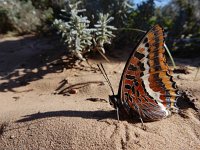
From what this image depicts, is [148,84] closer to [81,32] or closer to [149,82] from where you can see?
[149,82]

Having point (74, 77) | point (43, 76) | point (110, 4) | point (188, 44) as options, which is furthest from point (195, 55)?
point (43, 76)

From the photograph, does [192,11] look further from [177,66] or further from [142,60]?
[142,60]

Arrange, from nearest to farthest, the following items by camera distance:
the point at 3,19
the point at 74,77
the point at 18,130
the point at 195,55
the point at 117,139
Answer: the point at 117,139
the point at 18,130
the point at 74,77
the point at 195,55
the point at 3,19

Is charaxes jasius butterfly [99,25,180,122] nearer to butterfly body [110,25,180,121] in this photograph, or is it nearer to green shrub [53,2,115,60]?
butterfly body [110,25,180,121]

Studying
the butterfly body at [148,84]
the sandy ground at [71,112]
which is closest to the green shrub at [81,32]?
the sandy ground at [71,112]

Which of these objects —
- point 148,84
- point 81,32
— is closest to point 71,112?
point 148,84

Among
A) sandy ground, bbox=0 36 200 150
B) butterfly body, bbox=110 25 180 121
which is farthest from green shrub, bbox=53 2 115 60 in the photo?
butterfly body, bbox=110 25 180 121
